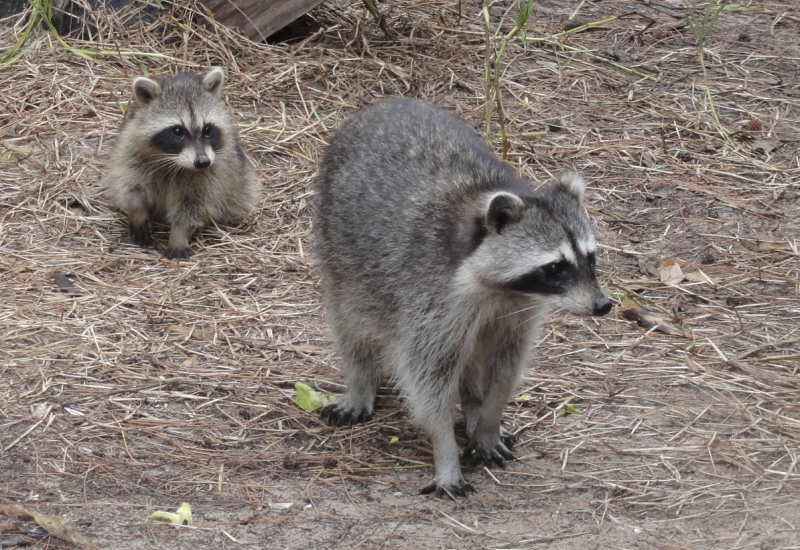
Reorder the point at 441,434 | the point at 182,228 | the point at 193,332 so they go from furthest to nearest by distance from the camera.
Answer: the point at 182,228 → the point at 193,332 → the point at 441,434

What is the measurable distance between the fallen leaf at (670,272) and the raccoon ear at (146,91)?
3.05m

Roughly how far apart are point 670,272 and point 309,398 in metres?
2.12

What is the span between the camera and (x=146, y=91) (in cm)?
620

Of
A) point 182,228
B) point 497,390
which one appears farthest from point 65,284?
point 497,390

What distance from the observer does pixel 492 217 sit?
12.5 ft

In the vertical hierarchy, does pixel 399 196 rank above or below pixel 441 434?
above

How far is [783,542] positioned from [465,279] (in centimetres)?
137

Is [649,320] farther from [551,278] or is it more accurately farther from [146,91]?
[146,91]

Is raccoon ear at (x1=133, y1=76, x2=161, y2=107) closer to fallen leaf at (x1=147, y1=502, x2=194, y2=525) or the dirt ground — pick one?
the dirt ground

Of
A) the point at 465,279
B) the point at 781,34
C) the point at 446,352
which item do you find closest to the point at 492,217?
the point at 465,279

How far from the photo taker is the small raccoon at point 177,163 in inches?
242

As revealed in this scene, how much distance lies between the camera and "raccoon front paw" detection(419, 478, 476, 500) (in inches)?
154

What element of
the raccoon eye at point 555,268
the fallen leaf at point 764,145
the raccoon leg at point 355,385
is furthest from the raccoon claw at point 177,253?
the fallen leaf at point 764,145

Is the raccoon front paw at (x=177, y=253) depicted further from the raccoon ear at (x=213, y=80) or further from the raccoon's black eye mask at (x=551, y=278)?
the raccoon's black eye mask at (x=551, y=278)
